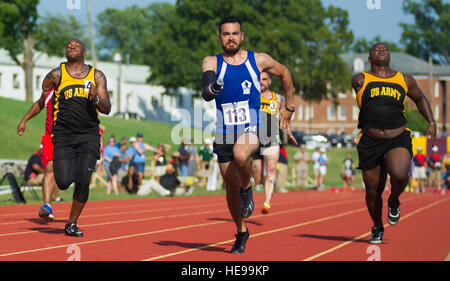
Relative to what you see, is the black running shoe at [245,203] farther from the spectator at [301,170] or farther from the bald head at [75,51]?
the spectator at [301,170]

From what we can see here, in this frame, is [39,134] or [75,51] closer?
[75,51]

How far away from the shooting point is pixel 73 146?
9867 millimetres

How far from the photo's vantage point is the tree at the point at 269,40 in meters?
65.0

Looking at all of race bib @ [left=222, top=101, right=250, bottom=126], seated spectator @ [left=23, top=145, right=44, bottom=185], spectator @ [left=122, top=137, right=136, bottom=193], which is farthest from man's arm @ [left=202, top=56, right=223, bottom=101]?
spectator @ [left=122, top=137, right=136, bottom=193]

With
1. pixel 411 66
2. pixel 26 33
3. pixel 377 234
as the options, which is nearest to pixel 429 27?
pixel 411 66

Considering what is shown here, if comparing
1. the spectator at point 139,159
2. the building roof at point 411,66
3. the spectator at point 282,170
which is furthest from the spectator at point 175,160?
the building roof at point 411,66

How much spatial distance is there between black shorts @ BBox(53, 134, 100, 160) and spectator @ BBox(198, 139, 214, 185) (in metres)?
17.9

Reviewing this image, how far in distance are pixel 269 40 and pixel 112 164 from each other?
4297cm

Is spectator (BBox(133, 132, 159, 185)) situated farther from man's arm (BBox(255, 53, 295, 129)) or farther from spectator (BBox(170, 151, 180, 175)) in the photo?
man's arm (BBox(255, 53, 295, 129))

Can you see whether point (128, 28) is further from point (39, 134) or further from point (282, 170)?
point (282, 170)

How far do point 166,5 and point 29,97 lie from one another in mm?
65248

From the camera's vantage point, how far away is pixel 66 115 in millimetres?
9820
